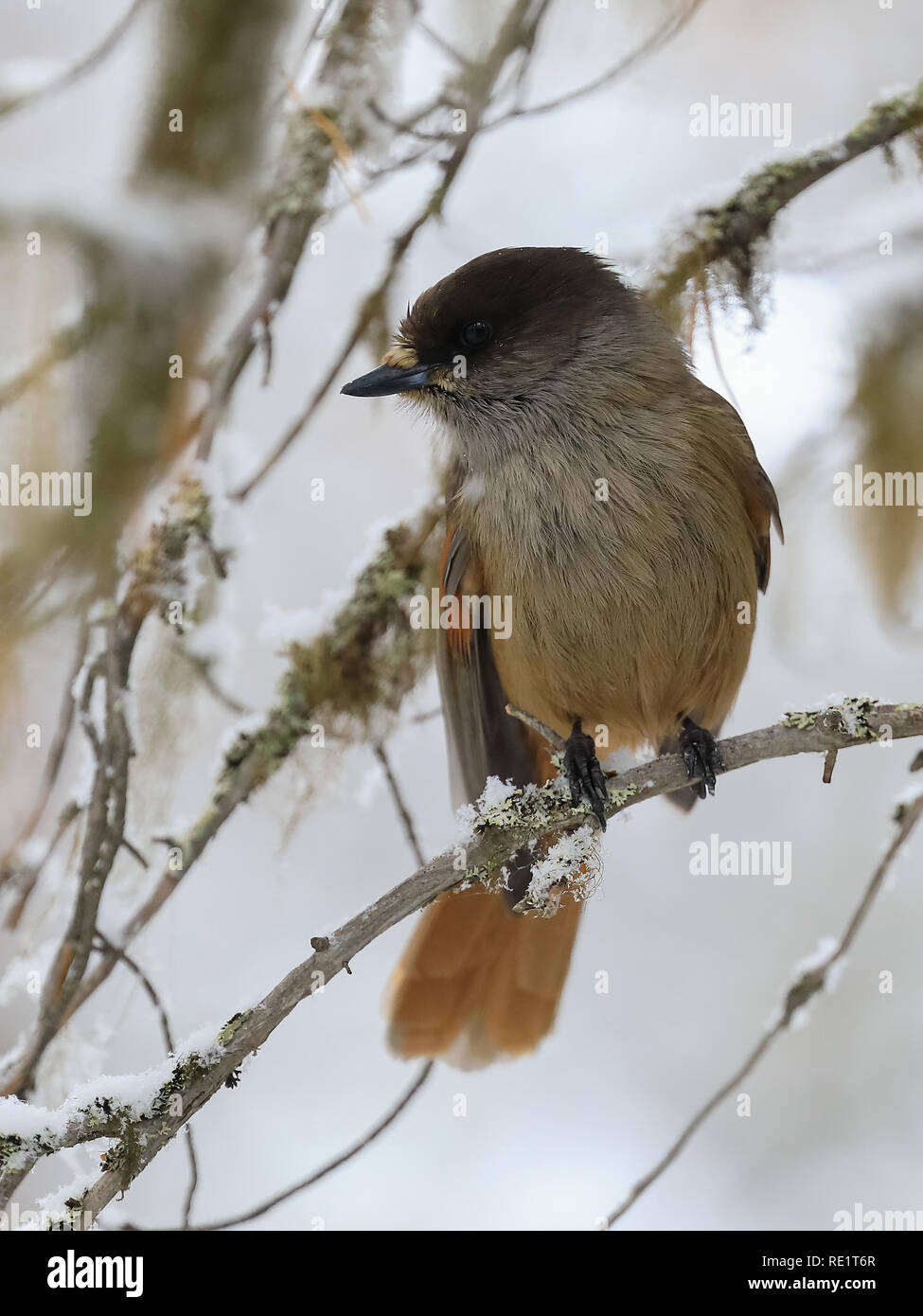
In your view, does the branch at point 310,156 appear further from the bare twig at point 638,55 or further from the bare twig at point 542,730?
the bare twig at point 542,730

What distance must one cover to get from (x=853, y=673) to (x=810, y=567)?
0.40 meters

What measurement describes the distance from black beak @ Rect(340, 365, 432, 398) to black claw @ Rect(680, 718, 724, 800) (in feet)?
3.19

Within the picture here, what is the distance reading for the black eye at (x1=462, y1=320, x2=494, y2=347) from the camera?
105 inches

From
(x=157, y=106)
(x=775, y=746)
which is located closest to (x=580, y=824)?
(x=775, y=746)

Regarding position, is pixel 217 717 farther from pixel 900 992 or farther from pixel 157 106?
pixel 900 992

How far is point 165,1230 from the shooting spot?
91.1 inches

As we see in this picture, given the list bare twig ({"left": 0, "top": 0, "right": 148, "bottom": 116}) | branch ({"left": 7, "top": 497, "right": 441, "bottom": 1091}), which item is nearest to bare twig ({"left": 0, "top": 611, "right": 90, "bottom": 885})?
branch ({"left": 7, "top": 497, "right": 441, "bottom": 1091})

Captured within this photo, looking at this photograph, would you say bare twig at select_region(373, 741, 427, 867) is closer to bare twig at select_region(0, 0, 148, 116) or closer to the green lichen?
the green lichen

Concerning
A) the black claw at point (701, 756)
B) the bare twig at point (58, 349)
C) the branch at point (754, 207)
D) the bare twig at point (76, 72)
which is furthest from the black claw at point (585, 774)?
the bare twig at point (76, 72)

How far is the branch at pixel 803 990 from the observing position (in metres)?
2.33

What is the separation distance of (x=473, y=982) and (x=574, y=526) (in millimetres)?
1265

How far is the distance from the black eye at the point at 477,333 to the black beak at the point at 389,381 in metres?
0.11

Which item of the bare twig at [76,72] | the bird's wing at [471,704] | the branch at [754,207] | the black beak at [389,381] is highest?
the bare twig at [76,72]

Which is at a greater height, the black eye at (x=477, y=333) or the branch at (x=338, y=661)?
the black eye at (x=477, y=333)
